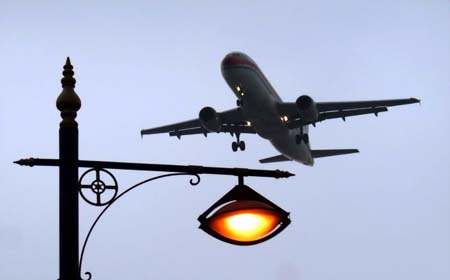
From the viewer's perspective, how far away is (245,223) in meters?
3.71

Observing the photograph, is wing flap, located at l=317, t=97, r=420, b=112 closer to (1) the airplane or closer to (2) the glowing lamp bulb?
(1) the airplane

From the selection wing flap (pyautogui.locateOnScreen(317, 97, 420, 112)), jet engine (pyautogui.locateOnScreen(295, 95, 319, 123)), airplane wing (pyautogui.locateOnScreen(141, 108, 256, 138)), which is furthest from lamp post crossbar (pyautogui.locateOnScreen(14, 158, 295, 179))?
wing flap (pyautogui.locateOnScreen(317, 97, 420, 112))

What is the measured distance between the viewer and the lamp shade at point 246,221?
371 cm

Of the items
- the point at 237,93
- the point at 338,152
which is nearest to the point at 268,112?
the point at 237,93

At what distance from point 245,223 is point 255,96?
36.8 metres

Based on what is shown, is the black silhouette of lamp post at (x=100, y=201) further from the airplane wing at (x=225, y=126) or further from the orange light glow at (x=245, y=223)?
the airplane wing at (x=225, y=126)

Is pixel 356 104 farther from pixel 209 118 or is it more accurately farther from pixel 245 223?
pixel 245 223

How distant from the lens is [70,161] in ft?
13.0

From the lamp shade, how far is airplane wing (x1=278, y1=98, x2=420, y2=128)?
3899cm

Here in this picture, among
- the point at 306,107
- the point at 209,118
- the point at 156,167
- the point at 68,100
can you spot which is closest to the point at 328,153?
the point at 306,107

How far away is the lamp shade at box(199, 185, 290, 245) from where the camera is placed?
371 centimetres

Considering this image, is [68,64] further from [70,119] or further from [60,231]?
[60,231]

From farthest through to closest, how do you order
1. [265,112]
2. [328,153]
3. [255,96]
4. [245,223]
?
1. [328,153]
2. [265,112]
3. [255,96]
4. [245,223]

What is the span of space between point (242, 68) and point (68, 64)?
36.6m
